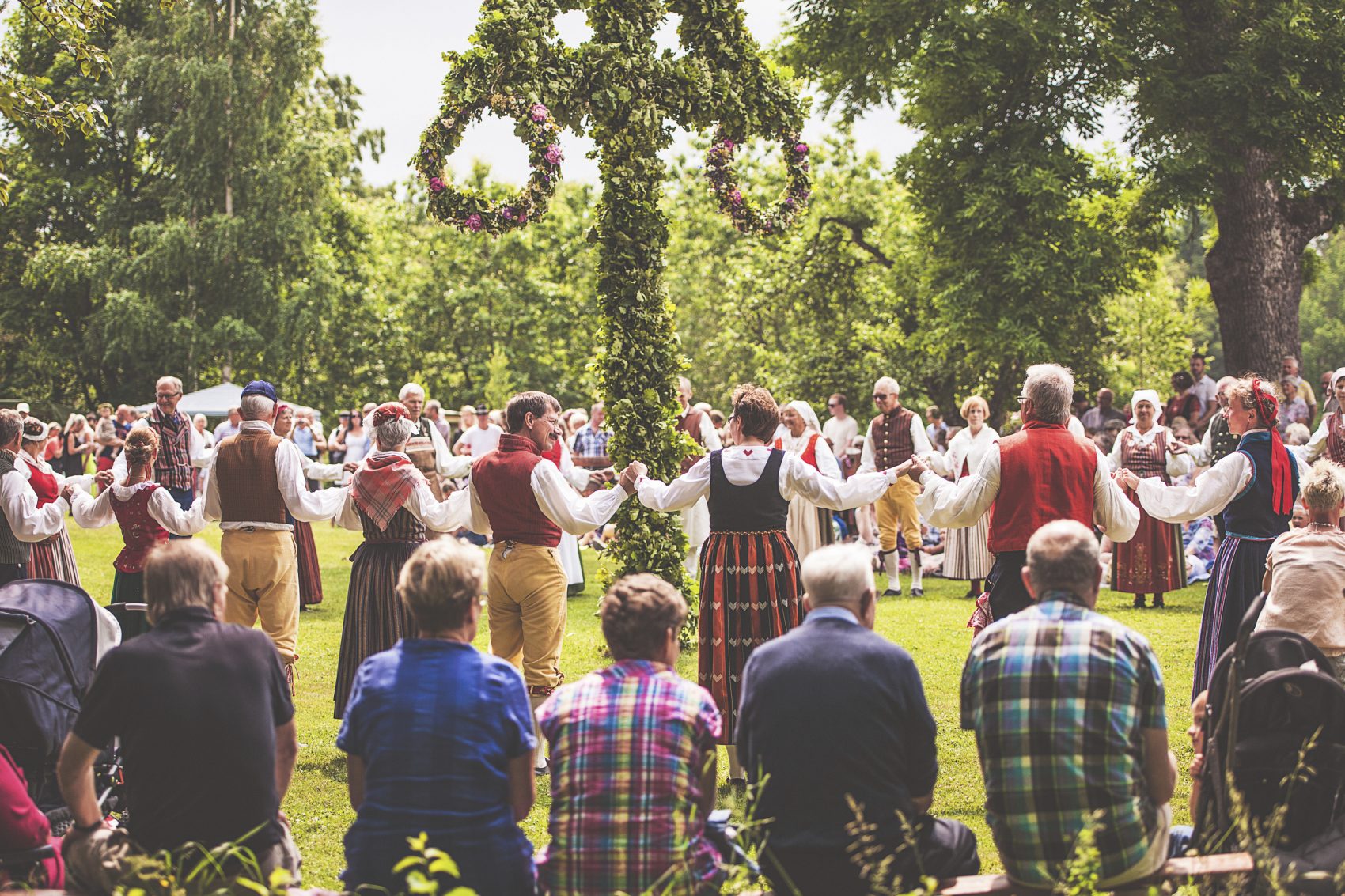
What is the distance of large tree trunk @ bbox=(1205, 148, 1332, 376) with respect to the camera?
51.4 ft

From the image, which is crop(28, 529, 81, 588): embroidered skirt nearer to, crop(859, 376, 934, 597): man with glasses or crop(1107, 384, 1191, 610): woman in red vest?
crop(859, 376, 934, 597): man with glasses

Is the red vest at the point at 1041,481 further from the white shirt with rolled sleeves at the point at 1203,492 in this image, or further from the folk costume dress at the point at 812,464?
the folk costume dress at the point at 812,464

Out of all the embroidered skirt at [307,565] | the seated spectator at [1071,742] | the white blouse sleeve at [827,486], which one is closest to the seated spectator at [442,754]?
the seated spectator at [1071,742]

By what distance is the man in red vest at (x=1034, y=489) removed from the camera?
5.47 m

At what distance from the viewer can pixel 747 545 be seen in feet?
19.3

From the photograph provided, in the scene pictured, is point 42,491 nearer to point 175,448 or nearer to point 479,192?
point 175,448

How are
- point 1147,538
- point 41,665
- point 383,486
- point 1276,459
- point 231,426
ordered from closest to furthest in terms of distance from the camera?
point 41,665, point 1276,459, point 383,486, point 1147,538, point 231,426

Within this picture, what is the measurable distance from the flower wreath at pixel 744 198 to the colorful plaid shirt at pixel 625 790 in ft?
15.1

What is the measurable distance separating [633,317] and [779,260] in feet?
59.8

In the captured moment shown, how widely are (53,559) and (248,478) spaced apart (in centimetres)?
211

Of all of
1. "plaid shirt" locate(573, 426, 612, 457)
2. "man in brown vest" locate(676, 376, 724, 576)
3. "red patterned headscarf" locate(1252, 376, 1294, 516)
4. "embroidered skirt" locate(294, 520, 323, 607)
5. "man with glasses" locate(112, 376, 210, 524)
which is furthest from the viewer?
"plaid shirt" locate(573, 426, 612, 457)

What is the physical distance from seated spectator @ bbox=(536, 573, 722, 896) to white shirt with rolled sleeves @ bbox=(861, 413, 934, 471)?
25.3 feet

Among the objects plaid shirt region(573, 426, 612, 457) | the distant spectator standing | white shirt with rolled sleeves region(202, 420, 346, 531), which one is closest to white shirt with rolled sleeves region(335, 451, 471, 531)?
white shirt with rolled sleeves region(202, 420, 346, 531)

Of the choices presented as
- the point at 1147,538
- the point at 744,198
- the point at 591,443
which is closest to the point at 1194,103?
the point at 1147,538
